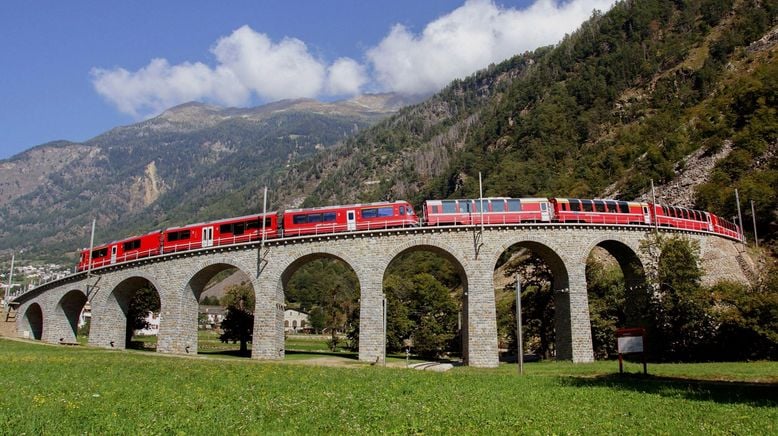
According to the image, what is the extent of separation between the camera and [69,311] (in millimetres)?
61000

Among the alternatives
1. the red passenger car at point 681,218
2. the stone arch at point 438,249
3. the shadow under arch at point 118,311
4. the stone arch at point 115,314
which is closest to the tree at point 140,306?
the shadow under arch at point 118,311

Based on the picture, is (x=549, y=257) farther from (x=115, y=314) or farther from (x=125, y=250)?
(x=115, y=314)

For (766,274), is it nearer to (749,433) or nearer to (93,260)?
(749,433)

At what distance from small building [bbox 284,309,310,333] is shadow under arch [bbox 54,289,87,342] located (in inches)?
2864

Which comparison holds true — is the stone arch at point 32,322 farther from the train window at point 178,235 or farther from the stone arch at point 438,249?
the stone arch at point 438,249

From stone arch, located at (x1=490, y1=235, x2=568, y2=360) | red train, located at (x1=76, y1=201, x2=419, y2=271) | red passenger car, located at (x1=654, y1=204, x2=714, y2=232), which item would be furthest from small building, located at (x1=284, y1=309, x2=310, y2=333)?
red passenger car, located at (x1=654, y1=204, x2=714, y2=232)

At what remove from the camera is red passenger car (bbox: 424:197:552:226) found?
149ft

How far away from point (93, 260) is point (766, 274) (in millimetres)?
59383

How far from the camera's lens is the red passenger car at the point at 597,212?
154 ft

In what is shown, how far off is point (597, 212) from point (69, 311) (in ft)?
181

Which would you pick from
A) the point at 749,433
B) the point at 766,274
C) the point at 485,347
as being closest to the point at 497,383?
the point at 749,433

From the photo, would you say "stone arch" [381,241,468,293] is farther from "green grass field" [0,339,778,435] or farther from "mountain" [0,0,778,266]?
"mountain" [0,0,778,266]

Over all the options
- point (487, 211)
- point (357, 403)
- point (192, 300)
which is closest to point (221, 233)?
point (192, 300)

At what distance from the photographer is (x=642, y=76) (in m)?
136
